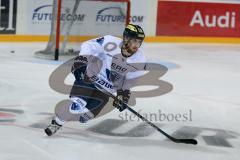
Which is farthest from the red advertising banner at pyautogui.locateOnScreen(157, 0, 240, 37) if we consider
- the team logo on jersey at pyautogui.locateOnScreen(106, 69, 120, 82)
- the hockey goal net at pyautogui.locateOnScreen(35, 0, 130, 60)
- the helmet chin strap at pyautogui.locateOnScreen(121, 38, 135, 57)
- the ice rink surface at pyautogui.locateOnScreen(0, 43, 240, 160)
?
the helmet chin strap at pyautogui.locateOnScreen(121, 38, 135, 57)

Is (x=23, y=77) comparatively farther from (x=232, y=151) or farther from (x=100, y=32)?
(x=232, y=151)

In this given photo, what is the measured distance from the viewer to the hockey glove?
4172mm

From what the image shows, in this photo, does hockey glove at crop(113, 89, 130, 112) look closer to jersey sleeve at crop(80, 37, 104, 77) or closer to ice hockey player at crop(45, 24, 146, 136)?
ice hockey player at crop(45, 24, 146, 136)

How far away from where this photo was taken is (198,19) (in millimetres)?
11273

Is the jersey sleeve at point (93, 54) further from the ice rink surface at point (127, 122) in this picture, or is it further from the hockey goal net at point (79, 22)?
the hockey goal net at point (79, 22)

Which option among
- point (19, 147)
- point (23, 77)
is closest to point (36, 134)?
point (19, 147)

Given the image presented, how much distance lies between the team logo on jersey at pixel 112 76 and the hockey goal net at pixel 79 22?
4204mm

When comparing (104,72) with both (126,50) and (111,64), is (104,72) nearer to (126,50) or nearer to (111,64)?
(111,64)

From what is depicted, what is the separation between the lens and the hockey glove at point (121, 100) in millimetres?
4172

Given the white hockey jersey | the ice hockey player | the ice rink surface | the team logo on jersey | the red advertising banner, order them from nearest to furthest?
the ice rink surface, the ice hockey player, the white hockey jersey, the team logo on jersey, the red advertising banner

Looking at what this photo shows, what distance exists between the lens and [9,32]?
31.6 feet

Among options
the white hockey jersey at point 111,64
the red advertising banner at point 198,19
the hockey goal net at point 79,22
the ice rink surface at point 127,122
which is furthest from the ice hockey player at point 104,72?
the red advertising banner at point 198,19

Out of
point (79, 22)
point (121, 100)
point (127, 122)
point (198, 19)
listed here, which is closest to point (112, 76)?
point (121, 100)

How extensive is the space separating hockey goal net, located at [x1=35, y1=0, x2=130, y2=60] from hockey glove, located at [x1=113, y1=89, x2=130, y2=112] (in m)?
4.28
